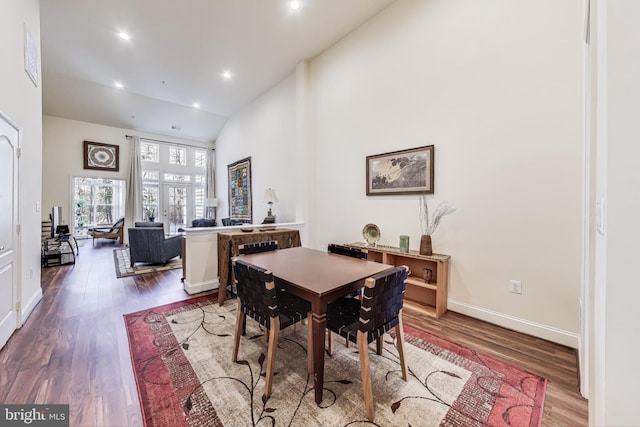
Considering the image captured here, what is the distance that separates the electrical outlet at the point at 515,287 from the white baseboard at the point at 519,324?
25cm

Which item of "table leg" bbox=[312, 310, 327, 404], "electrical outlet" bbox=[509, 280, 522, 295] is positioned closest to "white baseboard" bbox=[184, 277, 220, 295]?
"table leg" bbox=[312, 310, 327, 404]

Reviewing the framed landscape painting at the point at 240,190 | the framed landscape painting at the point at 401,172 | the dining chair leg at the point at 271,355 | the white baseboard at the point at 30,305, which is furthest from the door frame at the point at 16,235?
the framed landscape painting at the point at 240,190

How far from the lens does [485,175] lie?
2.57 meters

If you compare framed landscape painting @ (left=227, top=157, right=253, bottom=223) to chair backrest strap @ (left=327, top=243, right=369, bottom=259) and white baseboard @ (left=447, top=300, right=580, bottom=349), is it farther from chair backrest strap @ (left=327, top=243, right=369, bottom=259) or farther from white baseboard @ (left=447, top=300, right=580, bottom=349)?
white baseboard @ (left=447, top=300, right=580, bottom=349)

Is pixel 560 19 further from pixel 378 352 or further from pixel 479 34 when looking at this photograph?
pixel 378 352

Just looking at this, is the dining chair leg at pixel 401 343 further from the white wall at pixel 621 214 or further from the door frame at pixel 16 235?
the door frame at pixel 16 235

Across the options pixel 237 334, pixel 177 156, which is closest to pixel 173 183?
pixel 177 156

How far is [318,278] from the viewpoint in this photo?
1.71 m

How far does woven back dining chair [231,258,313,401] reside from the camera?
1580 millimetres

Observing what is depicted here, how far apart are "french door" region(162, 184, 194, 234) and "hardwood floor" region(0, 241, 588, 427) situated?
210 inches

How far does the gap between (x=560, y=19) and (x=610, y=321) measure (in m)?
2.68

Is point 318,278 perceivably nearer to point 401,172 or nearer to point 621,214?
point 621,214

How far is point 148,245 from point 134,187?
418cm

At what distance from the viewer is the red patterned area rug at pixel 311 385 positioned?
1435 millimetres
